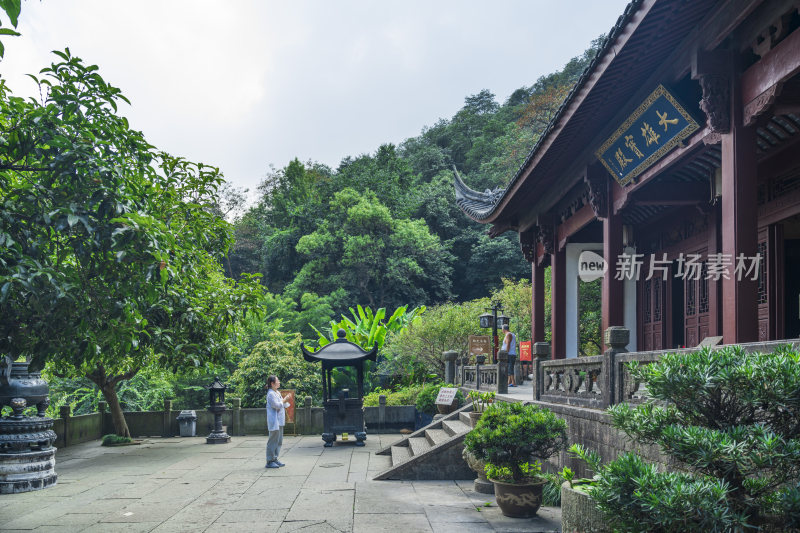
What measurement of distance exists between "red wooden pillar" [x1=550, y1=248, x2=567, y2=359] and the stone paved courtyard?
13.6 feet

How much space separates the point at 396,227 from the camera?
113 ft

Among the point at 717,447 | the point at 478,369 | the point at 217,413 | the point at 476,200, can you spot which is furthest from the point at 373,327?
the point at 717,447

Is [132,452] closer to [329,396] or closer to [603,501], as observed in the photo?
[329,396]

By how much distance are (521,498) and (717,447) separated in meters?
4.13

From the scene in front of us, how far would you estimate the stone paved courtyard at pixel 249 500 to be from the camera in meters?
7.00

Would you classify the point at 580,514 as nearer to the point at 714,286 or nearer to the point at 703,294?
the point at 714,286

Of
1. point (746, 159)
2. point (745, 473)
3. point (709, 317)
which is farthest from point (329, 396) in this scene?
point (745, 473)

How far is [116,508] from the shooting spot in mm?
→ 8164

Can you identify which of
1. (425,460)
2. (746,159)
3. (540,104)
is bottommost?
(425,460)

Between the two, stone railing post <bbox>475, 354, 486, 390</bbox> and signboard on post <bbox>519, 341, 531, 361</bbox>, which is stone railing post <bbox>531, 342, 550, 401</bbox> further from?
signboard on post <bbox>519, 341, 531, 361</bbox>

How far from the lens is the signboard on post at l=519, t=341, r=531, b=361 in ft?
62.2

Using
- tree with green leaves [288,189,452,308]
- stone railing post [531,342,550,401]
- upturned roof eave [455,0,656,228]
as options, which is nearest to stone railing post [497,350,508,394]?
stone railing post [531,342,550,401]

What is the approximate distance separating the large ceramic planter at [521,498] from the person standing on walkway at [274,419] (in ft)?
16.9

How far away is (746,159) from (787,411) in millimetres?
3418
